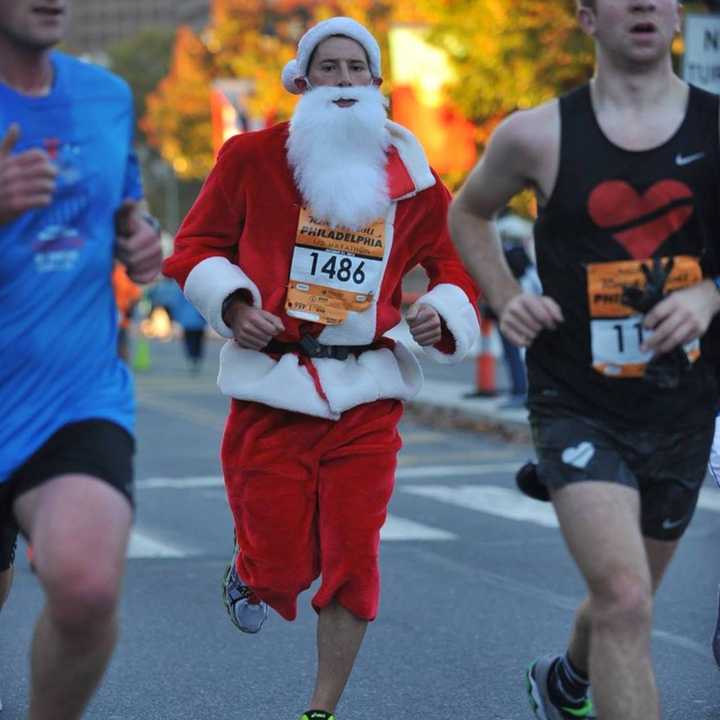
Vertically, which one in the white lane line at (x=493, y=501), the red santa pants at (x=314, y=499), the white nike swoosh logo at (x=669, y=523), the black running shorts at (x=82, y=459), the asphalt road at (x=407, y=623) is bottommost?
the white lane line at (x=493, y=501)

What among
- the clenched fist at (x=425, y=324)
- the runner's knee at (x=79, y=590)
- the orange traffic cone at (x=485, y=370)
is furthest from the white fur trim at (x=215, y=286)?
the orange traffic cone at (x=485, y=370)

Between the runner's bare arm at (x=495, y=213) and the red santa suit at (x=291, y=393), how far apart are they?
0.82 metres

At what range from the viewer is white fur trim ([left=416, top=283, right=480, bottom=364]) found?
557 centimetres

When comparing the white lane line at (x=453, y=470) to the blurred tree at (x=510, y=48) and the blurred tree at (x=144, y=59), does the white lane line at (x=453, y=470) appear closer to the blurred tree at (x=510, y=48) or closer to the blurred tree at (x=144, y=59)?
the blurred tree at (x=510, y=48)

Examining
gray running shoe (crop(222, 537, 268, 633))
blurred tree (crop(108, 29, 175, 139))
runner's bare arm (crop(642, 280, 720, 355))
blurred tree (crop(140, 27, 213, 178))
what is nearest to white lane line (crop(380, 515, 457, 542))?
gray running shoe (crop(222, 537, 268, 633))

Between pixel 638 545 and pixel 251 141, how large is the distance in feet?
5.99

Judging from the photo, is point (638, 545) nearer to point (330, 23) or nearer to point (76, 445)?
point (76, 445)

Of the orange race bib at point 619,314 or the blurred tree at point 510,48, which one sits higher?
the orange race bib at point 619,314

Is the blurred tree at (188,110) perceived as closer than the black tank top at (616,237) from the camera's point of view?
No

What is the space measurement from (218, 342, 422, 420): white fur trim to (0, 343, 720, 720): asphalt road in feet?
3.50

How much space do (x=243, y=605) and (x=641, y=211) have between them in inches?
75.8

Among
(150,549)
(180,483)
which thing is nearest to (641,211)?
(150,549)

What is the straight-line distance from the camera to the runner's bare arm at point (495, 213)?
4.37 meters

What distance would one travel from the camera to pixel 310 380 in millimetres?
5352
